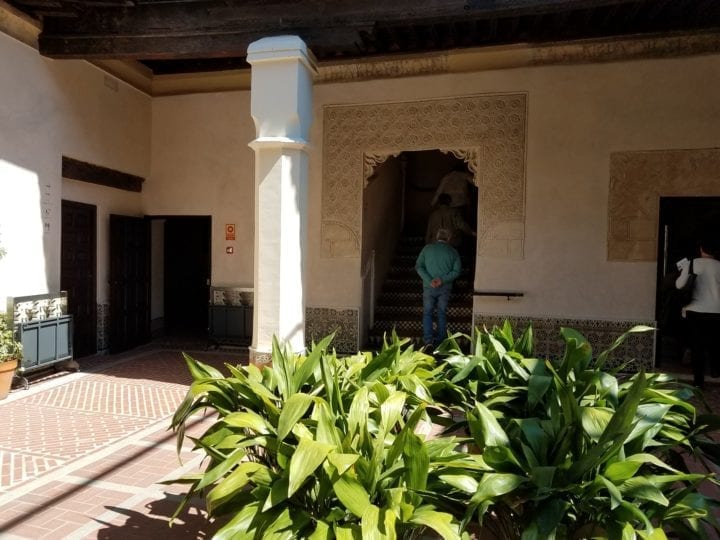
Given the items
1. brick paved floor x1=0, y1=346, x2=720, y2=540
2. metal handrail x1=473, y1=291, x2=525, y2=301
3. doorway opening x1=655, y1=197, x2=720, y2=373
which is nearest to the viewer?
brick paved floor x1=0, y1=346, x2=720, y2=540

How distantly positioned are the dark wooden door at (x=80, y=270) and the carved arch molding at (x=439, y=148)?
3.24 meters

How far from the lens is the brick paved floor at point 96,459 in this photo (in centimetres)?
303

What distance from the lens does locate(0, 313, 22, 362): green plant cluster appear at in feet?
18.1

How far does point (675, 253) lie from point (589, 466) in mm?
9109

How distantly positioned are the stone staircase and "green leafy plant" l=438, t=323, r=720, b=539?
550 cm

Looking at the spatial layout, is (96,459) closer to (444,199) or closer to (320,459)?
(320,459)

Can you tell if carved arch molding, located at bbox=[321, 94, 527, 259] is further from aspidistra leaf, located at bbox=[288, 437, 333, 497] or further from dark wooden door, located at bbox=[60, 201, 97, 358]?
aspidistra leaf, located at bbox=[288, 437, 333, 497]

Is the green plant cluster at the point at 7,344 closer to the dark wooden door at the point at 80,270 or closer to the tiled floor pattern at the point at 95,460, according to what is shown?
the tiled floor pattern at the point at 95,460

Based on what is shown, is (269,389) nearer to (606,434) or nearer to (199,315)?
(606,434)

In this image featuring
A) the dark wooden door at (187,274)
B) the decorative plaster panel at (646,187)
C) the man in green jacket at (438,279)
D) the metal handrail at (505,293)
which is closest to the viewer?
the decorative plaster panel at (646,187)

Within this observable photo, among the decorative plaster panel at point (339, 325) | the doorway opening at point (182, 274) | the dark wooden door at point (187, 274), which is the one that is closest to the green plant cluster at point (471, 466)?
the decorative plaster panel at point (339, 325)

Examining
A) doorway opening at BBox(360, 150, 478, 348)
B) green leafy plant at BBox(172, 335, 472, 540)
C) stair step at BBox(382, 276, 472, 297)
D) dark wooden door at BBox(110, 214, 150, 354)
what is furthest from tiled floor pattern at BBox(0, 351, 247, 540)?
stair step at BBox(382, 276, 472, 297)

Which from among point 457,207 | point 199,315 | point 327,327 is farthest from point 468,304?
point 199,315

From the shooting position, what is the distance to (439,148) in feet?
23.3
